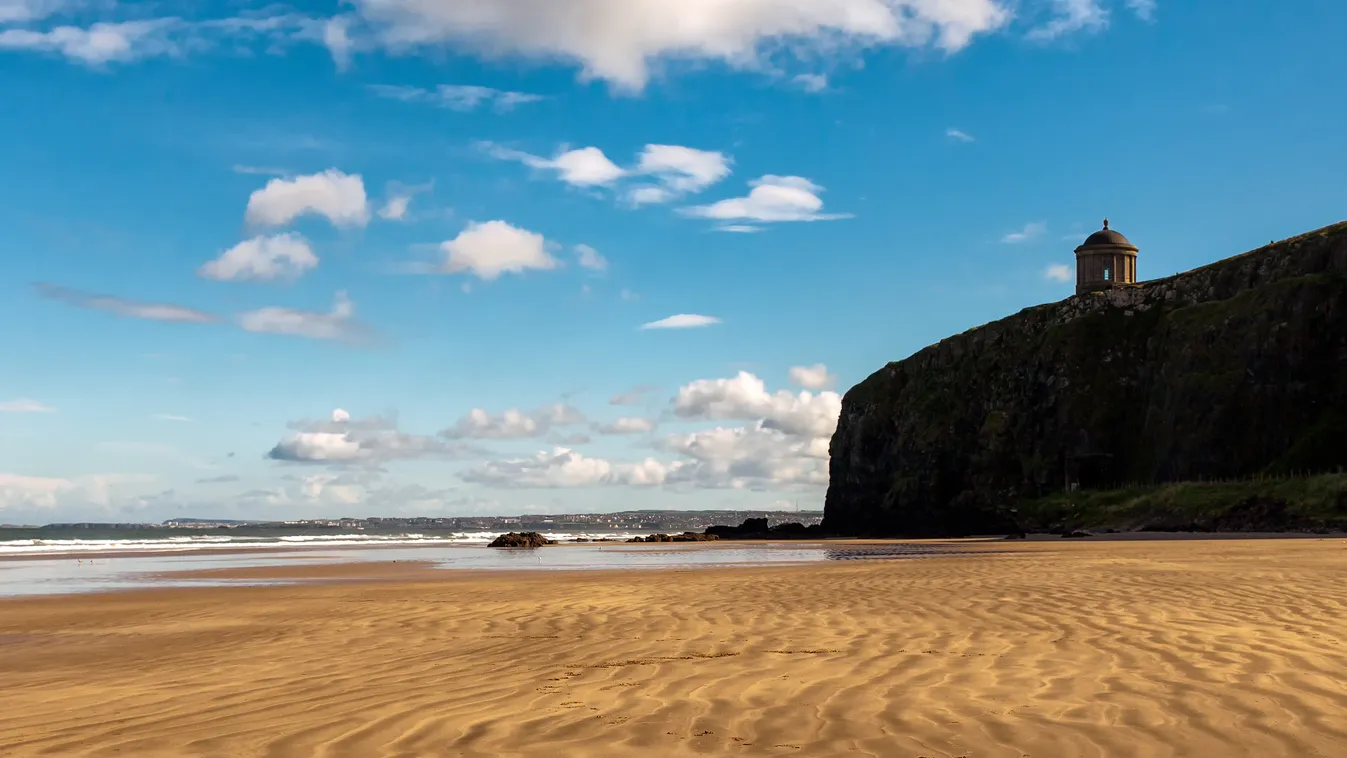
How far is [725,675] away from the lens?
26.5ft

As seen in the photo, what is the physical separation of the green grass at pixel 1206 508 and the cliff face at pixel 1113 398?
3.42m

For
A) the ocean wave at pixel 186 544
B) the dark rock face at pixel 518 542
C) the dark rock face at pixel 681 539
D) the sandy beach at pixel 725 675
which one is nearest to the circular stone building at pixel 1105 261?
the dark rock face at pixel 681 539

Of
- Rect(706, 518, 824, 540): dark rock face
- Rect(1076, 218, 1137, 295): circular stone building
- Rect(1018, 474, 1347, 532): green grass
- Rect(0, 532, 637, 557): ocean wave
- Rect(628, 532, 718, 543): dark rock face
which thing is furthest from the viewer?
Rect(1076, 218, 1137, 295): circular stone building

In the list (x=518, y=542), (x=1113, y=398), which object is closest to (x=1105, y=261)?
(x=1113, y=398)

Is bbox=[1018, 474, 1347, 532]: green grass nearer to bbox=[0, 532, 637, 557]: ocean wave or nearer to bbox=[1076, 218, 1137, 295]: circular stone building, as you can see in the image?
bbox=[0, 532, 637, 557]: ocean wave

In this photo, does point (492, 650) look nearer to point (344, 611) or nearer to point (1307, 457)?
point (344, 611)

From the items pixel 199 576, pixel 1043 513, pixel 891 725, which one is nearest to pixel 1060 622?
pixel 891 725

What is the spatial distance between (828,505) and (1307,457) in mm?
45289

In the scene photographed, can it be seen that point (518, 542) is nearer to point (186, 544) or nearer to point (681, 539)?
point (681, 539)

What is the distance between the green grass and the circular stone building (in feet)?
116

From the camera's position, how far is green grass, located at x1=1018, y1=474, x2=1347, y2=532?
4353cm

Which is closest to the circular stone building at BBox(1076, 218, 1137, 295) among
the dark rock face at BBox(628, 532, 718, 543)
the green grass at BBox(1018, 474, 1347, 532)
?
the green grass at BBox(1018, 474, 1347, 532)

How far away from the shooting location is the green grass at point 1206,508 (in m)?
43.5

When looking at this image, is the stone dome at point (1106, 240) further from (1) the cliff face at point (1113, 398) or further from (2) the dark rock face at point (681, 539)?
(2) the dark rock face at point (681, 539)
